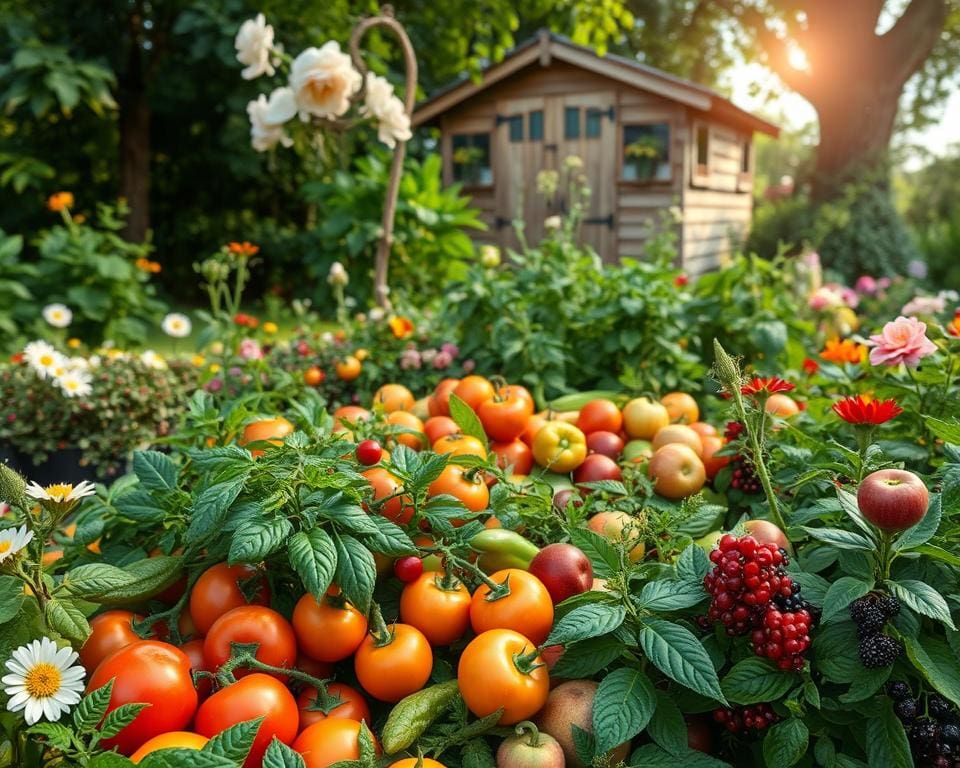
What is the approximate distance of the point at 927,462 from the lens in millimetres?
1499

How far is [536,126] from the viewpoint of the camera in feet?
28.1

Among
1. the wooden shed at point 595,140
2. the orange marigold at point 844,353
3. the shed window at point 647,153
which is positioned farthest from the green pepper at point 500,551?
the shed window at point 647,153

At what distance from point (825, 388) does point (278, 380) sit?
1.70 meters

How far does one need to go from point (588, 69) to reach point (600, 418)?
701 centimetres

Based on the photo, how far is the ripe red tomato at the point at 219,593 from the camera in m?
1.19

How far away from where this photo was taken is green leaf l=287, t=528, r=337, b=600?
1039mm

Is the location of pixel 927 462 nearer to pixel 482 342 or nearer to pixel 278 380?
pixel 482 342

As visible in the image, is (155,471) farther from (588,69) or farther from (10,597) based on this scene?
(588,69)

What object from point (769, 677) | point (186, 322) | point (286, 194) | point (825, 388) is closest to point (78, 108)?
point (286, 194)

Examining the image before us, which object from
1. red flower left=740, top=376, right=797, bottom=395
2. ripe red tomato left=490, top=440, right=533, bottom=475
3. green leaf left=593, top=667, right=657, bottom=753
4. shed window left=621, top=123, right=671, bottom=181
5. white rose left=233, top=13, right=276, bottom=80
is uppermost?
shed window left=621, top=123, right=671, bottom=181

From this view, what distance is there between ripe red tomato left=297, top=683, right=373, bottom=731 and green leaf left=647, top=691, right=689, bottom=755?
40 cm

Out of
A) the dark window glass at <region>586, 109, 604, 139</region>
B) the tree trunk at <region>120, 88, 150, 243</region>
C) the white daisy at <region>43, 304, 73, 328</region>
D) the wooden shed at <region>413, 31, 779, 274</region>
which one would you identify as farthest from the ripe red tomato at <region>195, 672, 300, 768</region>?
the tree trunk at <region>120, 88, 150, 243</region>

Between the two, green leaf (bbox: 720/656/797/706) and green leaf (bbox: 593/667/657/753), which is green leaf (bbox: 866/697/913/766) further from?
green leaf (bbox: 593/667/657/753)

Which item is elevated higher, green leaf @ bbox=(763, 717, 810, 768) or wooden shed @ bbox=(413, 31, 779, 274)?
wooden shed @ bbox=(413, 31, 779, 274)
